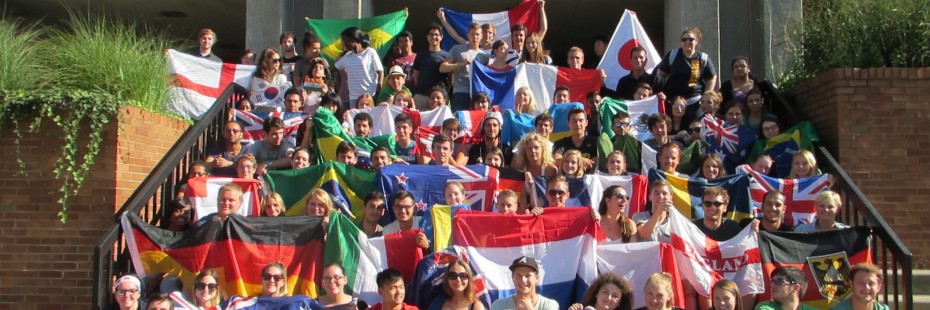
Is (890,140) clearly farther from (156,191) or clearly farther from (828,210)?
(156,191)

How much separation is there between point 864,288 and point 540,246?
2.32 metres

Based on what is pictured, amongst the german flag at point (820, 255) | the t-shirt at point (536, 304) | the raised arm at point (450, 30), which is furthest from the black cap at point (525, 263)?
the raised arm at point (450, 30)

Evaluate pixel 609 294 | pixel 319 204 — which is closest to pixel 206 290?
pixel 319 204

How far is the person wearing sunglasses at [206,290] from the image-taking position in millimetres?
7324

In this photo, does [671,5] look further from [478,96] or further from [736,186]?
[736,186]

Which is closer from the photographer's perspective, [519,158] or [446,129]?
[519,158]

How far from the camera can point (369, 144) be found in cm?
1018

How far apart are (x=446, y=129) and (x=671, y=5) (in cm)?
604

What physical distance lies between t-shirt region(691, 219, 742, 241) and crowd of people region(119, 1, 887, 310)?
0.03 feet

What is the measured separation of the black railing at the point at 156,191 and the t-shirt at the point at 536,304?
9.51 ft

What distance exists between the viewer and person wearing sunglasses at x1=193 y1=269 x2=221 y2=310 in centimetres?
732

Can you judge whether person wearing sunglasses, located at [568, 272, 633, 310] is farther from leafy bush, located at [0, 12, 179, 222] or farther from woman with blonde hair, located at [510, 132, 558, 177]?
leafy bush, located at [0, 12, 179, 222]

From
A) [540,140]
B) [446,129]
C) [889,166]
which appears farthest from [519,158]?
[889,166]

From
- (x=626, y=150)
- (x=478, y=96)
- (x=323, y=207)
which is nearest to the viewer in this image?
(x=323, y=207)
